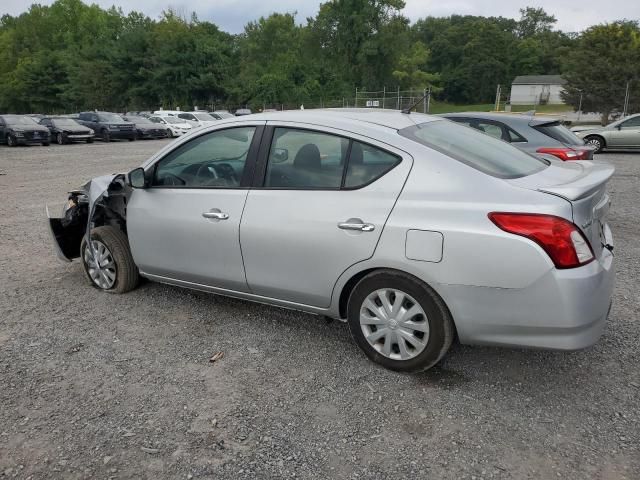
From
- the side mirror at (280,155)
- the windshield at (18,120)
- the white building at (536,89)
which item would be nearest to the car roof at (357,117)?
the side mirror at (280,155)

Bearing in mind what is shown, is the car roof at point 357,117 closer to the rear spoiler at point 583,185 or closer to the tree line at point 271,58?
the rear spoiler at point 583,185

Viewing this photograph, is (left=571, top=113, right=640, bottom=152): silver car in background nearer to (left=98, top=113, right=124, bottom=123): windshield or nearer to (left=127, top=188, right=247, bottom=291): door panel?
(left=127, top=188, right=247, bottom=291): door panel

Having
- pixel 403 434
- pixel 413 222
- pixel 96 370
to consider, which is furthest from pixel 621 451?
pixel 96 370

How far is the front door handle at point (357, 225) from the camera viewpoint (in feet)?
10.2

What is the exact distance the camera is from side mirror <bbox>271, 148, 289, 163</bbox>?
362 cm

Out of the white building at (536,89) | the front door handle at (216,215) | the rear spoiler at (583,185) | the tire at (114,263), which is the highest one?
the white building at (536,89)

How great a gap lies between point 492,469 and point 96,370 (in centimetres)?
248

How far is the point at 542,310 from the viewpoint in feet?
9.05

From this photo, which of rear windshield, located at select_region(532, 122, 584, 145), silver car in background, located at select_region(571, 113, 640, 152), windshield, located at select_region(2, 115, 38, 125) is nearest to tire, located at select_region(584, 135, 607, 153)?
silver car in background, located at select_region(571, 113, 640, 152)

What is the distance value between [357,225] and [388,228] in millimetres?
201

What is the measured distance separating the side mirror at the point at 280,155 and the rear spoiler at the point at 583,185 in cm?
165

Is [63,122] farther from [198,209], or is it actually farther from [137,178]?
[198,209]

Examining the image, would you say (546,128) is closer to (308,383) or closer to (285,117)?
(285,117)

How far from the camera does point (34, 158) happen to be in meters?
18.5
